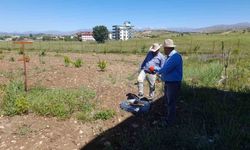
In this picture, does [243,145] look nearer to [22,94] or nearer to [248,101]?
[248,101]

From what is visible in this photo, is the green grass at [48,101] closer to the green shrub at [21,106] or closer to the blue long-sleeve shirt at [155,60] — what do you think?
the green shrub at [21,106]

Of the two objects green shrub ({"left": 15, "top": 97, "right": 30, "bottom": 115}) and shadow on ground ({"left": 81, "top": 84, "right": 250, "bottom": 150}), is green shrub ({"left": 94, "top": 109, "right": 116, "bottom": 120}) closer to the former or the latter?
shadow on ground ({"left": 81, "top": 84, "right": 250, "bottom": 150})

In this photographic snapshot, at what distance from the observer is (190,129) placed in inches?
248

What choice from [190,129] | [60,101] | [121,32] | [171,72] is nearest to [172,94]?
[171,72]

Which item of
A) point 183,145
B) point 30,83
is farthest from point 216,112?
point 30,83

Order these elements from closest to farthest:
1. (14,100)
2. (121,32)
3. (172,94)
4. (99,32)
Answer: (172,94), (14,100), (99,32), (121,32)

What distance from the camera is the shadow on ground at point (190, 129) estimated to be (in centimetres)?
568

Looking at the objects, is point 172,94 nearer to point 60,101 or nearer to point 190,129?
point 190,129

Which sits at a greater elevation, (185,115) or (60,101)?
(60,101)

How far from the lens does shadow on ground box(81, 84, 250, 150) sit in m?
5.68

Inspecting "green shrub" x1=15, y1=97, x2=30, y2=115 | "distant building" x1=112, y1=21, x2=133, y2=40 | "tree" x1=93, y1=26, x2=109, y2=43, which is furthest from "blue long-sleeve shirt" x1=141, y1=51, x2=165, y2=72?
"distant building" x1=112, y1=21, x2=133, y2=40

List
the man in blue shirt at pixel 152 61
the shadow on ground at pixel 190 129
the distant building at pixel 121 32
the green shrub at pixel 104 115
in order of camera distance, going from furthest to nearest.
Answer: the distant building at pixel 121 32
the man in blue shirt at pixel 152 61
the green shrub at pixel 104 115
the shadow on ground at pixel 190 129

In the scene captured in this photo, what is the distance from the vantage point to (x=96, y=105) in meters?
8.00

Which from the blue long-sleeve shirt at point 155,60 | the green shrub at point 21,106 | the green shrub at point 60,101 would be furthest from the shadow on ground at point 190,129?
the green shrub at point 21,106
